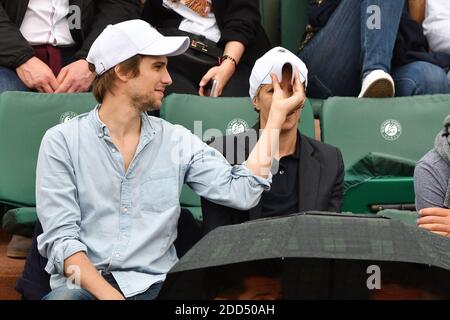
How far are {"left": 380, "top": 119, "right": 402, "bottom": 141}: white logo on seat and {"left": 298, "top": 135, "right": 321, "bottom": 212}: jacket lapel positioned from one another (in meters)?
0.70

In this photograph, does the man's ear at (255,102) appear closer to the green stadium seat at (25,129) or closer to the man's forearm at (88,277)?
the green stadium seat at (25,129)

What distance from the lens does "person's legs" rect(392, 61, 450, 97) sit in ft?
14.7

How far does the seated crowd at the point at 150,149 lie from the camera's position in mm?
2973

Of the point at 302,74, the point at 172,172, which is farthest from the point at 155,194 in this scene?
the point at 302,74

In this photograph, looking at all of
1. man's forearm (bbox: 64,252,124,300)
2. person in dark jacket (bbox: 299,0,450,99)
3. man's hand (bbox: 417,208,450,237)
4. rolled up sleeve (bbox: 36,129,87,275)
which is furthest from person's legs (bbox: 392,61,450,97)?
man's forearm (bbox: 64,252,124,300)

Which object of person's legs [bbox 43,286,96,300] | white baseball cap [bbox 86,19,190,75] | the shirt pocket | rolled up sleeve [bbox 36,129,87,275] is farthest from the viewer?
white baseball cap [bbox 86,19,190,75]

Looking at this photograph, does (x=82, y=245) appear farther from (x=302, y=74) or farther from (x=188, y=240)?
(x=302, y=74)

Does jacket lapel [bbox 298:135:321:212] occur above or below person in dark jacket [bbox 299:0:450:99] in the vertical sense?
below

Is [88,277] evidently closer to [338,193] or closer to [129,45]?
[129,45]

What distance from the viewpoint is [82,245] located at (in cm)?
291

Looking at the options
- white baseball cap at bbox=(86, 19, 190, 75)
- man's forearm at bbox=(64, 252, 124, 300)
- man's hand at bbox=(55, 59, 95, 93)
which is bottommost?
man's forearm at bbox=(64, 252, 124, 300)

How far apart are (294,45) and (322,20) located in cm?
42

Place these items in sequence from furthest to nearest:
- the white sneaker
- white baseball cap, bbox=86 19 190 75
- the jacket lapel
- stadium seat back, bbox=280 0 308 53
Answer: stadium seat back, bbox=280 0 308 53, the white sneaker, the jacket lapel, white baseball cap, bbox=86 19 190 75

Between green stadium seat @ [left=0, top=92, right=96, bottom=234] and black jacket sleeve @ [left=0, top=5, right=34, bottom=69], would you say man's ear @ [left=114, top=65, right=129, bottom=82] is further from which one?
black jacket sleeve @ [left=0, top=5, right=34, bottom=69]
